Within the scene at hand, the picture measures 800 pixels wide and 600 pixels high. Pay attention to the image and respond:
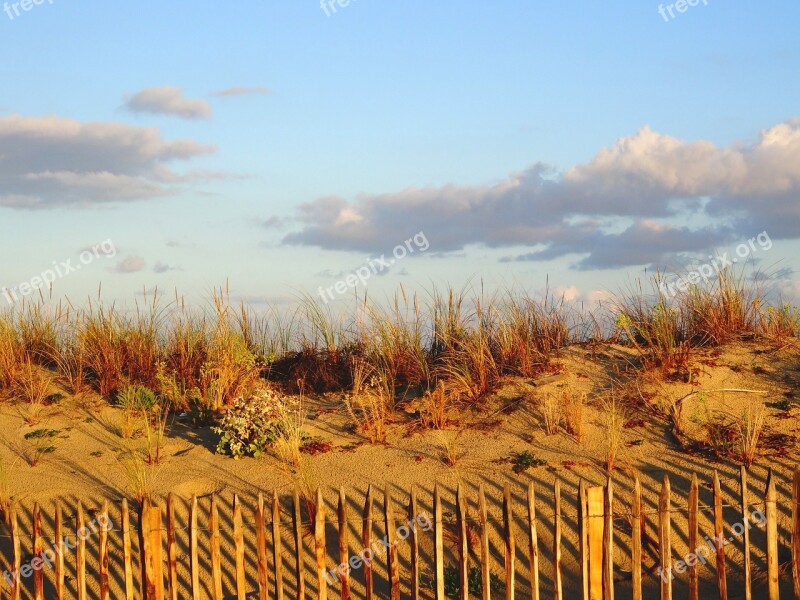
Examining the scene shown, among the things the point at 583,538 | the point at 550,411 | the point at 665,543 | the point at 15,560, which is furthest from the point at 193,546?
the point at 550,411

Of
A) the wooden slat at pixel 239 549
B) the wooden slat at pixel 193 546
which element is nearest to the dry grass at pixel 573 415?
the wooden slat at pixel 239 549

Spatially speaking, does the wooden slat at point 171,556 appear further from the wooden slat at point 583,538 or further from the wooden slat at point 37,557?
the wooden slat at point 583,538

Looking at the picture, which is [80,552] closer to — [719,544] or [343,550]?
[343,550]

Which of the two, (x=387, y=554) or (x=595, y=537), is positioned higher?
(x=595, y=537)

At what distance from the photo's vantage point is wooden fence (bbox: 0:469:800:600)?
19.5 feet

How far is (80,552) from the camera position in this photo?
6547 mm

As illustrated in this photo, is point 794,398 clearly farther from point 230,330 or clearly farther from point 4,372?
point 4,372

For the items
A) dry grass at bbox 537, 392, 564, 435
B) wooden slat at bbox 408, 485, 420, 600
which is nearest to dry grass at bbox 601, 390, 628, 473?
dry grass at bbox 537, 392, 564, 435

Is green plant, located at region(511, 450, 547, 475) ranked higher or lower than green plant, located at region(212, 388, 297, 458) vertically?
lower

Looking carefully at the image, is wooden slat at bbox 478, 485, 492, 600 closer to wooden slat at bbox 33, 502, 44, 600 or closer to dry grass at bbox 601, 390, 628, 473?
dry grass at bbox 601, 390, 628, 473

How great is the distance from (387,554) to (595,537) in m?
1.51

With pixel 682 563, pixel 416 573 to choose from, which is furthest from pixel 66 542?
pixel 682 563

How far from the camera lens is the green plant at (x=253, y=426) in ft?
28.1

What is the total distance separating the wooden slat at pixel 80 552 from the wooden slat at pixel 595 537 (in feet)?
12.2
